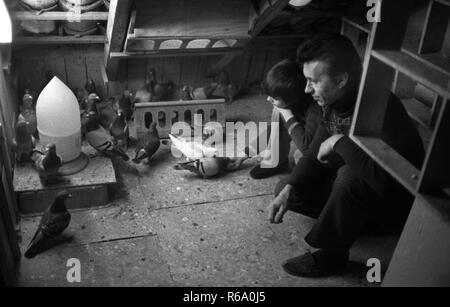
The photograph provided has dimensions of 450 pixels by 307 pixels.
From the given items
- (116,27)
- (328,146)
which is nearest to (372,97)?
(328,146)

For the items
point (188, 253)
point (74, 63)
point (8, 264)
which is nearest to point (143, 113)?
point (74, 63)

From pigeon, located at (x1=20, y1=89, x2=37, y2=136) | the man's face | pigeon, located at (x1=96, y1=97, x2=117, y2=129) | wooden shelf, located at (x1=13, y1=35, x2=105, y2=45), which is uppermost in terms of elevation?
the man's face

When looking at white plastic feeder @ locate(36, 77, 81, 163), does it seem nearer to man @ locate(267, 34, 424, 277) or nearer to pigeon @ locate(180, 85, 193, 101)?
pigeon @ locate(180, 85, 193, 101)

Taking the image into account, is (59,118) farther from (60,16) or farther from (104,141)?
(60,16)

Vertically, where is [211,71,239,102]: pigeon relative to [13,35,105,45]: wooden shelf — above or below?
below

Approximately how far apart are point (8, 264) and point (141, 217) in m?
0.79

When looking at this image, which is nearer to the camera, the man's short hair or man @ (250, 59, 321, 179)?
the man's short hair

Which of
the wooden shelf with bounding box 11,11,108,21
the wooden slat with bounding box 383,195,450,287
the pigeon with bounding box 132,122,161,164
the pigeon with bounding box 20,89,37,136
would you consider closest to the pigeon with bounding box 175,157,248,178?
the pigeon with bounding box 132,122,161,164

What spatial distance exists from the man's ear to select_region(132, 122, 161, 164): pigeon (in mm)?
1435

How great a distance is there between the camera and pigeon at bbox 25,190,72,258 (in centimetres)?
234

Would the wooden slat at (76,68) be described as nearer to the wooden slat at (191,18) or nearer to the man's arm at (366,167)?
the wooden slat at (191,18)

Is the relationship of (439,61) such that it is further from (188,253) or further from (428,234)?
(188,253)

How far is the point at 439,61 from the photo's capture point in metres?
1.88

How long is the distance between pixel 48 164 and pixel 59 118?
293 mm
